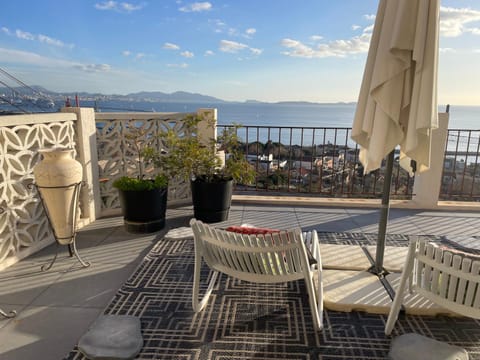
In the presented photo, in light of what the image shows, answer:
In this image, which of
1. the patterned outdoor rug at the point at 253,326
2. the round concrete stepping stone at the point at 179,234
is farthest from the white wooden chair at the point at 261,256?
the round concrete stepping stone at the point at 179,234

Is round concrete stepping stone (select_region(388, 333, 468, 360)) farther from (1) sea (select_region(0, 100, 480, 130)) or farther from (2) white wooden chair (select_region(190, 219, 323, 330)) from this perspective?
(1) sea (select_region(0, 100, 480, 130))

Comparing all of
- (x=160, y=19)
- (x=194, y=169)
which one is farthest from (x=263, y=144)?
(x=160, y=19)

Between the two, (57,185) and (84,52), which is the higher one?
(84,52)

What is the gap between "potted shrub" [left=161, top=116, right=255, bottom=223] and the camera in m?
3.88

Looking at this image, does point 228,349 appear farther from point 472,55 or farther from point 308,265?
point 472,55

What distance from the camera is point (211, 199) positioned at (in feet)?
12.8

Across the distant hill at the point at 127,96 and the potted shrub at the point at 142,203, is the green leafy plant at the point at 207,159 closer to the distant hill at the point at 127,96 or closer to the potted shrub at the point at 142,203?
the potted shrub at the point at 142,203

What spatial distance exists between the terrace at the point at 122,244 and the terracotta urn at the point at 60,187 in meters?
0.35

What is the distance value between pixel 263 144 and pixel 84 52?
710 inches

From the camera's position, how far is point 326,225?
3947 millimetres

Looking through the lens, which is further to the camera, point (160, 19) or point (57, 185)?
point (160, 19)

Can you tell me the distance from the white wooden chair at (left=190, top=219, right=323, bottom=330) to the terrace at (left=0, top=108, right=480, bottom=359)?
1.11 feet

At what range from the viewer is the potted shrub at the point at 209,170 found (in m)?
3.88

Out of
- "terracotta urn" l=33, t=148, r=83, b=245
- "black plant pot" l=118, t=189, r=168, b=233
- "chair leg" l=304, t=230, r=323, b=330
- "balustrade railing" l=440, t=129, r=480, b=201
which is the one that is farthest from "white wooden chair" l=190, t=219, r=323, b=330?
"balustrade railing" l=440, t=129, r=480, b=201
